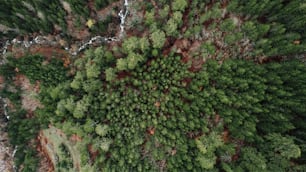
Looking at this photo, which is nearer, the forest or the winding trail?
the forest

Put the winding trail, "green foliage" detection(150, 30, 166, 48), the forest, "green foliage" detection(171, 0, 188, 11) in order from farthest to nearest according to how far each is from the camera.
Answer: the winding trail < "green foliage" detection(150, 30, 166, 48) < "green foliage" detection(171, 0, 188, 11) < the forest

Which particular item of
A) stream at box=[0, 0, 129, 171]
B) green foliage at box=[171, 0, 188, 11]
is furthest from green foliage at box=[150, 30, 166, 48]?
stream at box=[0, 0, 129, 171]

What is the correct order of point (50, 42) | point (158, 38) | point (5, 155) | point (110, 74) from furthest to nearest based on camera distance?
1. point (5, 155)
2. point (50, 42)
3. point (110, 74)
4. point (158, 38)

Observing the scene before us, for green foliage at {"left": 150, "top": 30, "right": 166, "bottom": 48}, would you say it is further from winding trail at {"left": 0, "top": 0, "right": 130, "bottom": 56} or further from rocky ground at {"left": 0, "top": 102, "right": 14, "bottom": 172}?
rocky ground at {"left": 0, "top": 102, "right": 14, "bottom": 172}

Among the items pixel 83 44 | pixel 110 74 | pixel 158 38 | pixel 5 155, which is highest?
pixel 83 44

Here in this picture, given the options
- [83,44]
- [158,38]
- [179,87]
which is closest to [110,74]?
[158,38]

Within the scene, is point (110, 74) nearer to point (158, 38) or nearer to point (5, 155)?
point (158, 38)

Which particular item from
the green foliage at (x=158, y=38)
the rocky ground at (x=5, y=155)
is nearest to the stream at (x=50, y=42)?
the rocky ground at (x=5, y=155)

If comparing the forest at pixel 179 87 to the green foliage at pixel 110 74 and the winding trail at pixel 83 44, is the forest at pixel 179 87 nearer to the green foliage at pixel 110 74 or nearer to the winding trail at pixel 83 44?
the green foliage at pixel 110 74

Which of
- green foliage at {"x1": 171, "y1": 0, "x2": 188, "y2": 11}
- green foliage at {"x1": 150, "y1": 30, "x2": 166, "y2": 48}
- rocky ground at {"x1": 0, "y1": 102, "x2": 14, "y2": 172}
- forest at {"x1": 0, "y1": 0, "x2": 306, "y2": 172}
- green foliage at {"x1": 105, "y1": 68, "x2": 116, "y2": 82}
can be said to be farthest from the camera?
rocky ground at {"x1": 0, "y1": 102, "x2": 14, "y2": 172}

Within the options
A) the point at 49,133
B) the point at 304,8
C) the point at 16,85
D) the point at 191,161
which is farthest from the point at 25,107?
the point at 304,8
